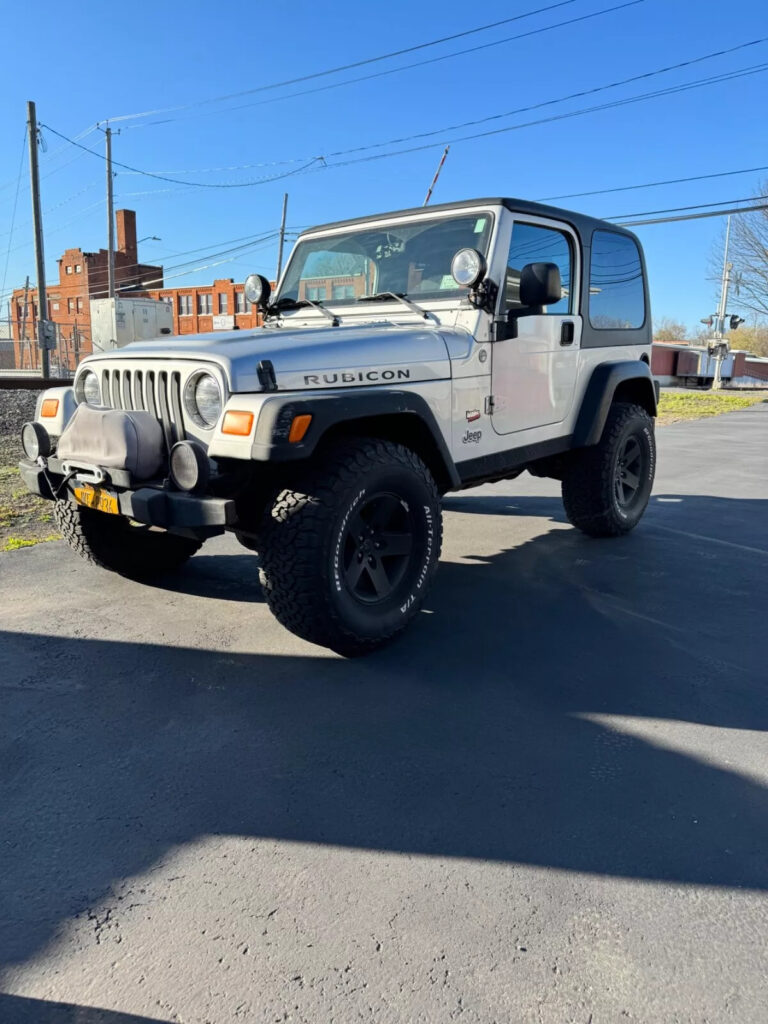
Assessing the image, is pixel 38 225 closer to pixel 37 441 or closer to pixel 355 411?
pixel 37 441

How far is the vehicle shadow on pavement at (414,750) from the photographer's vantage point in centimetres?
211

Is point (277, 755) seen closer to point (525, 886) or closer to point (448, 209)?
point (525, 886)

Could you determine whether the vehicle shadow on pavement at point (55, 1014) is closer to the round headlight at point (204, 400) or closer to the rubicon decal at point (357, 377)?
the round headlight at point (204, 400)

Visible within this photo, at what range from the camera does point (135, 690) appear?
3.06m

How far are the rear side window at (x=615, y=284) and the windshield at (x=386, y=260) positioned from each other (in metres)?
1.26

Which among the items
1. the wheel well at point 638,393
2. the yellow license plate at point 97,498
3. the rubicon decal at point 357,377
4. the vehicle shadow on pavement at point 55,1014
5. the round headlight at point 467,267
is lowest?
the vehicle shadow on pavement at point 55,1014

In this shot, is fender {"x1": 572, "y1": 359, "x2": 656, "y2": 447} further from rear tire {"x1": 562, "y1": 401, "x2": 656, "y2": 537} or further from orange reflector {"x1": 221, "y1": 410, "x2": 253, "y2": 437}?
orange reflector {"x1": 221, "y1": 410, "x2": 253, "y2": 437}

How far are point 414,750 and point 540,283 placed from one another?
240 centimetres

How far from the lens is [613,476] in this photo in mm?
5355

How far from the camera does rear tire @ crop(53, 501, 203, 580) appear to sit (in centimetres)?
414

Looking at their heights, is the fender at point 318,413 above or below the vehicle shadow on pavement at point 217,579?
above

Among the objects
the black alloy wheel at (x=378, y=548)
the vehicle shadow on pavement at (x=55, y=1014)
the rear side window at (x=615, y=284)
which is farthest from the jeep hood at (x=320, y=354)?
the vehicle shadow on pavement at (x=55, y=1014)

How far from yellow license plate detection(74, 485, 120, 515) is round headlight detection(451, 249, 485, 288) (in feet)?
6.49

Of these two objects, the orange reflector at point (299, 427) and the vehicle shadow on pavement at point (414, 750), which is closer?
the vehicle shadow on pavement at point (414, 750)
